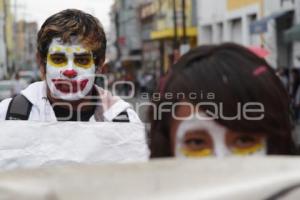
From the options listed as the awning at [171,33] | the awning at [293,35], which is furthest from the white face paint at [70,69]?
the awning at [171,33]

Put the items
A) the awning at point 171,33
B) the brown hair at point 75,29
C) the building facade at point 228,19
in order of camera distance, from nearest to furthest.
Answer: the brown hair at point 75,29, the building facade at point 228,19, the awning at point 171,33

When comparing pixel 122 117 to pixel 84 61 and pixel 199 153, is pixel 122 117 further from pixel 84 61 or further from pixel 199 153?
pixel 199 153

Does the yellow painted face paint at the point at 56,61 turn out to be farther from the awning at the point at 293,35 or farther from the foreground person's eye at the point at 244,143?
the awning at the point at 293,35

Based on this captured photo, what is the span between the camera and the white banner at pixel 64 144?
9.44 ft

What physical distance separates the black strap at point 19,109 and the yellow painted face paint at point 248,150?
5.17 feet

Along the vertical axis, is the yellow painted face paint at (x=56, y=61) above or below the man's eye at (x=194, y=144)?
above

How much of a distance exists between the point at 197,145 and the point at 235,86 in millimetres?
190

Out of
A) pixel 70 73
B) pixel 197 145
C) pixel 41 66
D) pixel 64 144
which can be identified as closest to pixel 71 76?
pixel 70 73

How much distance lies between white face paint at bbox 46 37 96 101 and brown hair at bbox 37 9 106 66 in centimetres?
3

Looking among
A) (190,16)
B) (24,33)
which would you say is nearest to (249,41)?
(190,16)

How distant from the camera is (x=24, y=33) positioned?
144 metres

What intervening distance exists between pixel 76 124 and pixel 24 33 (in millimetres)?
143315

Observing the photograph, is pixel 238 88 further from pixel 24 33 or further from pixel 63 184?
pixel 24 33

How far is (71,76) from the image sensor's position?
3.82 metres
